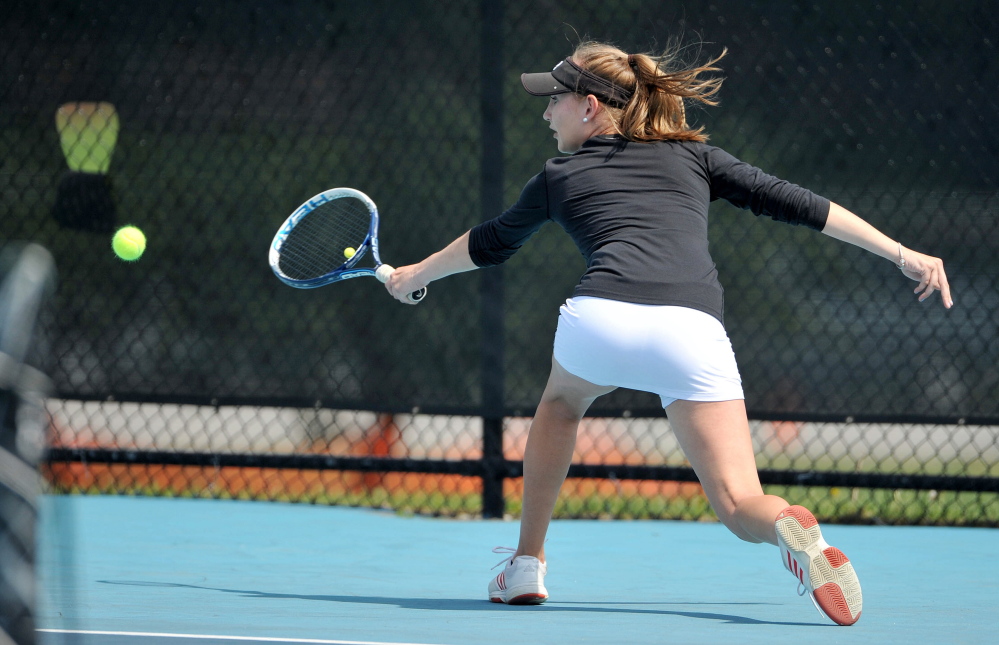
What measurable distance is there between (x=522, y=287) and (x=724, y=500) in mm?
2086

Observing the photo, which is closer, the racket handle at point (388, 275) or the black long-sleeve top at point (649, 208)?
the black long-sleeve top at point (649, 208)

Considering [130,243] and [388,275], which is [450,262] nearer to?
[388,275]

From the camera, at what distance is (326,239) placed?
→ 3.99 metres

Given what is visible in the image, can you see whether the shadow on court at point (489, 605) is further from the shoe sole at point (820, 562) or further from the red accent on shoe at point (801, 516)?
the red accent on shoe at point (801, 516)

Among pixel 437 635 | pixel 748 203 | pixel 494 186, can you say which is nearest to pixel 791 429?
pixel 494 186

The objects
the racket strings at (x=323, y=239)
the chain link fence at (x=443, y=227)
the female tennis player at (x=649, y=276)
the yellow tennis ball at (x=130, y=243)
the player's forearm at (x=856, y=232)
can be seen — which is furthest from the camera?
the yellow tennis ball at (x=130, y=243)

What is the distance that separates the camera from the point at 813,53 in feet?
14.0

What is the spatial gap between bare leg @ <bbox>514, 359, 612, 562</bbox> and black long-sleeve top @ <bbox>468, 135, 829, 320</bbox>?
363 millimetres

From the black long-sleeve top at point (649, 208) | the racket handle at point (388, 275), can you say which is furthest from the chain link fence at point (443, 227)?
the black long-sleeve top at point (649, 208)

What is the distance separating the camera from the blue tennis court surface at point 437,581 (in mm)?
2523

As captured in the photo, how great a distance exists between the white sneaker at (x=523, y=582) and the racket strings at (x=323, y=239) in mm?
1336

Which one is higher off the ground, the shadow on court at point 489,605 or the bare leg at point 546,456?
the bare leg at point 546,456

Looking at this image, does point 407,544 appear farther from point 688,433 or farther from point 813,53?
point 813,53

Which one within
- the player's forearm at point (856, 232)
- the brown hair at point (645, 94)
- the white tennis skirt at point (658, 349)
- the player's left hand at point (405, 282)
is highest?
the brown hair at point (645, 94)
